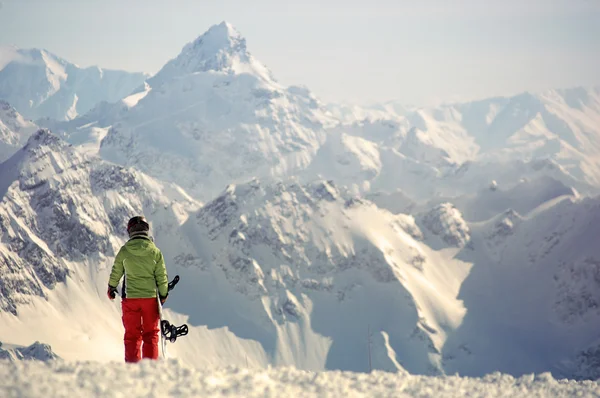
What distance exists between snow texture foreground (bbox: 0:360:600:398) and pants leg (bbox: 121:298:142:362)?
3260mm

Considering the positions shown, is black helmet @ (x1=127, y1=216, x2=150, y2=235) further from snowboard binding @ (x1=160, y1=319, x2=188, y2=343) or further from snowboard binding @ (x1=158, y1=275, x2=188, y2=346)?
snowboard binding @ (x1=160, y1=319, x2=188, y2=343)

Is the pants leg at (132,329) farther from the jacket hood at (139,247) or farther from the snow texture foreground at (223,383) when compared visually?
the snow texture foreground at (223,383)

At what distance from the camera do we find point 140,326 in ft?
76.5

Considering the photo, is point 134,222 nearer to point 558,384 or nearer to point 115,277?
point 115,277

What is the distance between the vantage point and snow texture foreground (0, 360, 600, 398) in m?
16.8

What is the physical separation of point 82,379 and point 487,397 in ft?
→ 43.1

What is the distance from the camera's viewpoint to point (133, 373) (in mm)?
18359

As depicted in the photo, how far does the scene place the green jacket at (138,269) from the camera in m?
22.9

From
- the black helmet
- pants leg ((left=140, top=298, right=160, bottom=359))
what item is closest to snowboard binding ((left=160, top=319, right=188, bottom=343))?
pants leg ((left=140, top=298, right=160, bottom=359))

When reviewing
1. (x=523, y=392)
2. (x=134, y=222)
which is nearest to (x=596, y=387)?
(x=523, y=392)

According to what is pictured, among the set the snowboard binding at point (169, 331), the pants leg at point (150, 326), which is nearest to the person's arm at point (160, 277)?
the pants leg at point (150, 326)

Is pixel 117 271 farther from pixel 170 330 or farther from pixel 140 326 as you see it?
pixel 170 330

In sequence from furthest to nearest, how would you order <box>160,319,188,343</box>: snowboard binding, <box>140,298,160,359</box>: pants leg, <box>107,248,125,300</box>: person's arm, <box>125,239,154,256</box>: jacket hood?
<box>160,319,188,343</box>: snowboard binding → <box>140,298,160,359</box>: pants leg → <box>125,239,154,256</box>: jacket hood → <box>107,248,125,300</box>: person's arm

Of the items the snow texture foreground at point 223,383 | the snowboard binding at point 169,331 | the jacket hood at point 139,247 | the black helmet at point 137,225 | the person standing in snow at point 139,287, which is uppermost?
the black helmet at point 137,225
